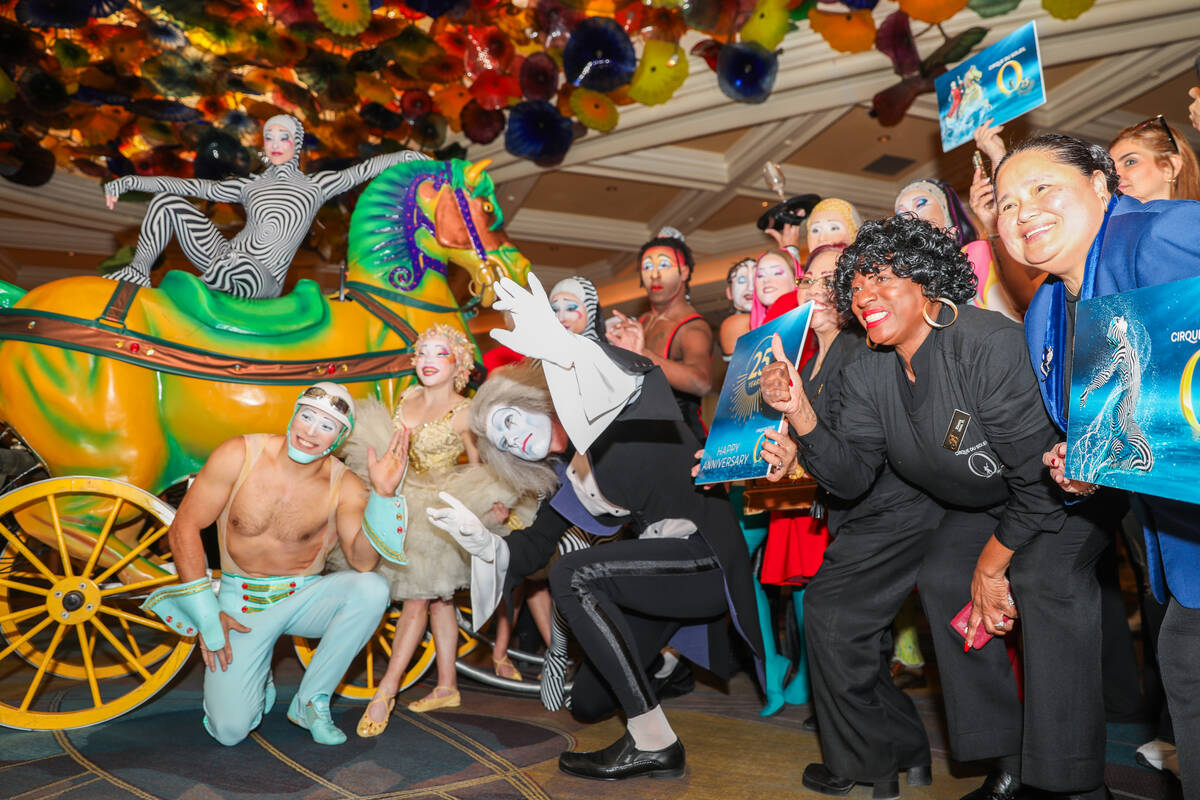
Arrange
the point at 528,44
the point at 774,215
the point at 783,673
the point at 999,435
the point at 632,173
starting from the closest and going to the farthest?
1. the point at 999,435
2. the point at 783,673
3. the point at 774,215
4. the point at 528,44
5. the point at 632,173

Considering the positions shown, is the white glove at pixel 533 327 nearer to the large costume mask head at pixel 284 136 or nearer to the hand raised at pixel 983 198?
the hand raised at pixel 983 198

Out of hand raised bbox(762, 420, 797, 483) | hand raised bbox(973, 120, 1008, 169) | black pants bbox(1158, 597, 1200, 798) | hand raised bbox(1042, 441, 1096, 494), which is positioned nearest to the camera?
black pants bbox(1158, 597, 1200, 798)

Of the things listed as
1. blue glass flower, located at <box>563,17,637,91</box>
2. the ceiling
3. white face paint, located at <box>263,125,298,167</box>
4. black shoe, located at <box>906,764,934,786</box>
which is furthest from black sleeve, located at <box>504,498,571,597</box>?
the ceiling

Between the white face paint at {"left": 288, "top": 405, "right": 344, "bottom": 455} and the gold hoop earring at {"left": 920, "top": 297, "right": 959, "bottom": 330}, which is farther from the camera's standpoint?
the white face paint at {"left": 288, "top": 405, "right": 344, "bottom": 455}

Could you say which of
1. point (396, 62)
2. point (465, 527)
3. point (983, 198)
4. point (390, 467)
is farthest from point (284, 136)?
point (983, 198)

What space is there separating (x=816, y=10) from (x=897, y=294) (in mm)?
3965

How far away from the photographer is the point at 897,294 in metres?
2.39

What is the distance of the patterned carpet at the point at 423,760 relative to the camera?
2613mm

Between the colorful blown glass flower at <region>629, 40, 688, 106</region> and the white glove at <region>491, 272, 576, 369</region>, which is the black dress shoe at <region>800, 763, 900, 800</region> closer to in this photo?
the white glove at <region>491, 272, 576, 369</region>

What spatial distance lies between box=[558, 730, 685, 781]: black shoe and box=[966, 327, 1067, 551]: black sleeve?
126 centimetres

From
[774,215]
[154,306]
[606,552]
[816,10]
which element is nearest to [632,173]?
[816,10]

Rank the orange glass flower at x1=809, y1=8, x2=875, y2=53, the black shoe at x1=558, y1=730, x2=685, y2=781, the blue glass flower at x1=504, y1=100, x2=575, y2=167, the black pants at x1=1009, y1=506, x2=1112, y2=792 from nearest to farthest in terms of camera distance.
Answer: the black pants at x1=1009, y1=506, x2=1112, y2=792, the black shoe at x1=558, y1=730, x2=685, y2=781, the orange glass flower at x1=809, y1=8, x2=875, y2=53, the blue glass flower at x1=504, y1=100, x2=575, y2=167

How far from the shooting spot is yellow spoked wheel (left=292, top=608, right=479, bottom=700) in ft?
11.9

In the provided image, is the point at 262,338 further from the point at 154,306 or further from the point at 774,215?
the point at 774,215
